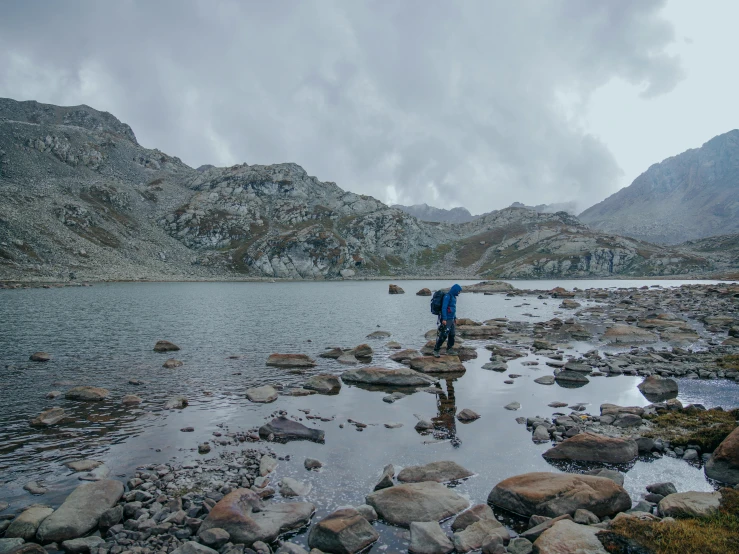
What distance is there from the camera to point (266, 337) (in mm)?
39906

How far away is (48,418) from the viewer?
54.0 ft

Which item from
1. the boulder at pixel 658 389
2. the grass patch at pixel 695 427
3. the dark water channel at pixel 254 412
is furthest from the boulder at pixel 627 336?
the grass patch at pixel 695 427

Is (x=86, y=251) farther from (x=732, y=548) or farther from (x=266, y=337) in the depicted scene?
(x=732, y=548)

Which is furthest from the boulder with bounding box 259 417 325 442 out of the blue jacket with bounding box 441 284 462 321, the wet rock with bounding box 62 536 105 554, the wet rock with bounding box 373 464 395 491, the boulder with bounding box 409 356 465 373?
the blue jacket with bounding box 441 284 462 321

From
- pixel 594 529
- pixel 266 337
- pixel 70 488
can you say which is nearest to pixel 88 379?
pixel 70 488

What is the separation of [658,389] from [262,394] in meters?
19.8

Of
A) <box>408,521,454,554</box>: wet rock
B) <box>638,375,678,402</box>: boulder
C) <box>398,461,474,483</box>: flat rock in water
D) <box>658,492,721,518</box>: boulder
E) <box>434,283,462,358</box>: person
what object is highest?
<box>434,283,462,358</box>: person

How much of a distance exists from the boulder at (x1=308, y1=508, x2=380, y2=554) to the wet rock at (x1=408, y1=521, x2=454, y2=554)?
899mm

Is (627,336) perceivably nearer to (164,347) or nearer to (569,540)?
(569,540)

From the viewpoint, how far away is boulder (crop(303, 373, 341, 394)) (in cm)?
2220

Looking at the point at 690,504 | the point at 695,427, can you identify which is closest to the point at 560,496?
the point at 690,504

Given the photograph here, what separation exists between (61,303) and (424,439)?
2790 inches

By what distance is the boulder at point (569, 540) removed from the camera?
774 centimetres

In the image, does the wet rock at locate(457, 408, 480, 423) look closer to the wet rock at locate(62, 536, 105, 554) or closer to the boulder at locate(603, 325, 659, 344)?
the wet rock at locate(62, 536, 105, 554)
